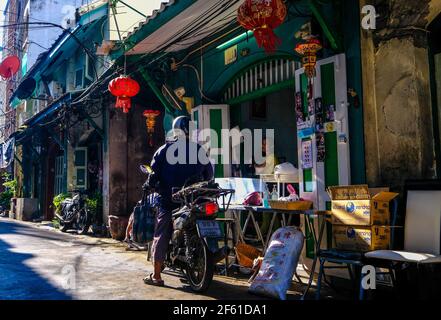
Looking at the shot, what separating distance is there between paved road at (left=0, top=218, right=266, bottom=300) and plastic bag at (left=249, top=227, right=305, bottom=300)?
0.28 metres

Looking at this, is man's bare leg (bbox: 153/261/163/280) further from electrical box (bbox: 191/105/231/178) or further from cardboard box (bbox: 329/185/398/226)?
electrical box (bbox: 191/105/231/178)

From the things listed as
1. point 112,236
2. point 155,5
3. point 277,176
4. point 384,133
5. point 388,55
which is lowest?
point 112,236

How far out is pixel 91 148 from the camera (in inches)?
552

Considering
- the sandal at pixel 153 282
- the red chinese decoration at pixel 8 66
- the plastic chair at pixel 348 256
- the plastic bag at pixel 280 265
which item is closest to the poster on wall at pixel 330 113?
the plastic chair at pixel 348 256

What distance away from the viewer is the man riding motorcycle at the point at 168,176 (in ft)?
17.3

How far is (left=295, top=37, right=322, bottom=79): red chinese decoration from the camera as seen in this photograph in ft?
17.5

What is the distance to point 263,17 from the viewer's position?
466cm

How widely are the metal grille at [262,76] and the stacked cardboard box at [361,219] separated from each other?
111 inches

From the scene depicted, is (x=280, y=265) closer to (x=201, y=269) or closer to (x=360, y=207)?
(x=201, y=269)

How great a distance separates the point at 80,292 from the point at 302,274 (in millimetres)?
2906

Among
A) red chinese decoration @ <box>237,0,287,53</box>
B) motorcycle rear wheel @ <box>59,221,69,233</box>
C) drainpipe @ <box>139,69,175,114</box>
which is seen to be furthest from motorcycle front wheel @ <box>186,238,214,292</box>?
motorcycle rear wheel @ <box>59,221,69,233</box>

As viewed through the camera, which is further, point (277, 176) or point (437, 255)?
point (277, 176)
